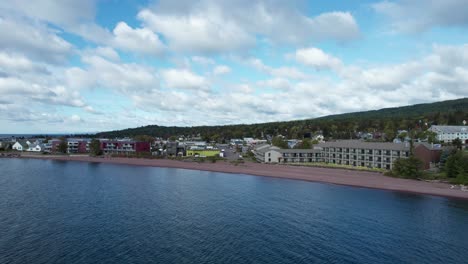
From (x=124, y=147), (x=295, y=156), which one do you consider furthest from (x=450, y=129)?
(x=124, y=147)

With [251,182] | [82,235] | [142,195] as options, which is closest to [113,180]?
[142,195]

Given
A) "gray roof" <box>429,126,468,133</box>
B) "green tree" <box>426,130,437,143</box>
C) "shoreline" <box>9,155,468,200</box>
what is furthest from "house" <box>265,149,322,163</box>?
"gray roof" <box>429,126,468,133</box>

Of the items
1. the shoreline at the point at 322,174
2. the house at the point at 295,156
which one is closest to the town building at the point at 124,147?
the shoreline at the point at 322,174

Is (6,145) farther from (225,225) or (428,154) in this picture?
(428,154)

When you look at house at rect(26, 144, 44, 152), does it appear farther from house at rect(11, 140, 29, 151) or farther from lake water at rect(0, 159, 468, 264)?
lake water at rect(0, 159, 468, 264)

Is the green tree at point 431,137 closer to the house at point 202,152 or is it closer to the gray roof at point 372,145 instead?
the gray roof at point 372,145

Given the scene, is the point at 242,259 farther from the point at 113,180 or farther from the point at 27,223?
the point at 113,180
